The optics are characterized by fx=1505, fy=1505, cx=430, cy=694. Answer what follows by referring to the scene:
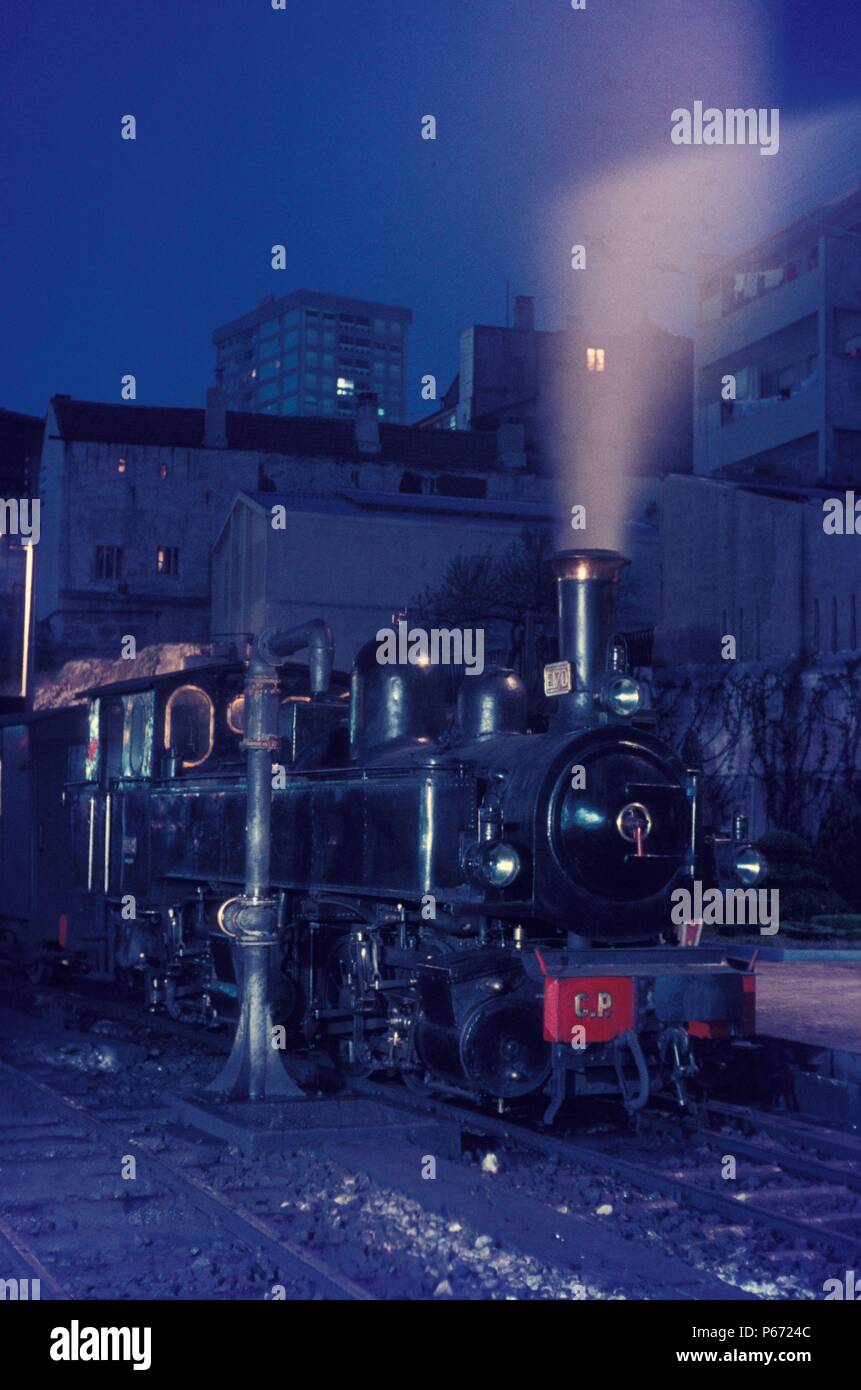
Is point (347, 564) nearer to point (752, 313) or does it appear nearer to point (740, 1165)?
point (752, 313)

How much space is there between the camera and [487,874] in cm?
817

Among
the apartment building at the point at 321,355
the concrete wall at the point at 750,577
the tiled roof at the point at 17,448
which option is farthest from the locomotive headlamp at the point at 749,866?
the apartment building at the point at 321,355

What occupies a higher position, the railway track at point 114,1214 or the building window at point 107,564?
the building window at point 107,564

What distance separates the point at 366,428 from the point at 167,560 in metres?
6.52

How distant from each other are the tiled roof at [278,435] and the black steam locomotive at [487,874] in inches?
1180

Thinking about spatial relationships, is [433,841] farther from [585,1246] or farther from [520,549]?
[520,549]

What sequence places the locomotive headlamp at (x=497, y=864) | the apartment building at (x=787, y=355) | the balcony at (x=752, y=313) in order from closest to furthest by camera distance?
the locomotive headlamp at (x=497, y=864)
the apartment building at (x=787, y=355)
the balcony at (x=752, y=313)

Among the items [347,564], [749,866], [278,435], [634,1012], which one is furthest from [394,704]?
[278,435]

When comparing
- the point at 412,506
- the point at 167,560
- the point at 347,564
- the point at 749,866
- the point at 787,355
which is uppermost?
the point at 787,355

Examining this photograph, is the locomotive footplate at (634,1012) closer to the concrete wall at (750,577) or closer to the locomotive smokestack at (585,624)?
the locomotive smokestack at (585,624)

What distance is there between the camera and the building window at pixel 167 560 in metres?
39.4

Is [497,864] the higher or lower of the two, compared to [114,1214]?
higher

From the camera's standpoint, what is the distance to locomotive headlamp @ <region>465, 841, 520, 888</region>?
26.8ft

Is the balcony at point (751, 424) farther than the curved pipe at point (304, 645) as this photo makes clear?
Yes
